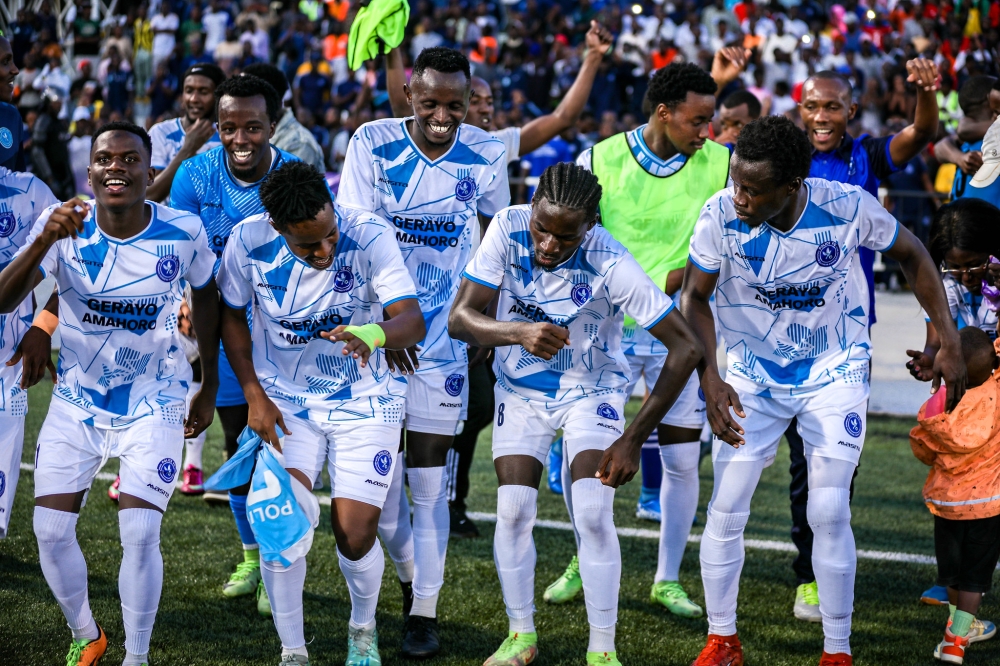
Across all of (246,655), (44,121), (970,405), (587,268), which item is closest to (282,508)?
(246,655)

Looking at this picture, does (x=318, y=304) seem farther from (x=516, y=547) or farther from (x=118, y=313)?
(x=516, y=547)

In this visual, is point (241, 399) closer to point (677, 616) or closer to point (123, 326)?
point (123, 326)

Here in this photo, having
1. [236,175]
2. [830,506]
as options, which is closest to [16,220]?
[236,175]

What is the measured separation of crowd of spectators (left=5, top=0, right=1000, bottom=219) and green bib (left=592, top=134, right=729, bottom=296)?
9502 mm

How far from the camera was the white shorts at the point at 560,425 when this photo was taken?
4.48 meters

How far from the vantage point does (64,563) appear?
13.8 feet

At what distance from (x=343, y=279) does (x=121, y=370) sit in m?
0.98

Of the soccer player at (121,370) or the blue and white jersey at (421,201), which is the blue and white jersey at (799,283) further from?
the soccer player at (121,370)

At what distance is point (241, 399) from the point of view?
5.58m

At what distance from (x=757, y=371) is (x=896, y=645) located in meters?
1.50

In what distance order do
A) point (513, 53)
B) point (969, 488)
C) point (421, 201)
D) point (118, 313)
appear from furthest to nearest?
point (513, 53), point (421, 201), point (969, 488), point (118, 313)

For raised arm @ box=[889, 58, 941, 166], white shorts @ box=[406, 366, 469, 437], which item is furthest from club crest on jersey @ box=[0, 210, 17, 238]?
raised arm @ box=[889, 58, 941, 166]

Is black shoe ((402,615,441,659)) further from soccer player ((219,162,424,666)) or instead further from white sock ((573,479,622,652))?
white sock ((573,479,622,652))

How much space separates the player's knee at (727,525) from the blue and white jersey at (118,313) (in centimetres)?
228
